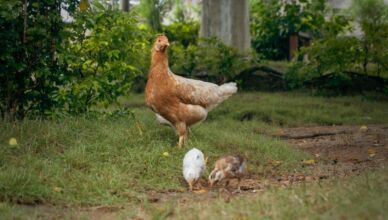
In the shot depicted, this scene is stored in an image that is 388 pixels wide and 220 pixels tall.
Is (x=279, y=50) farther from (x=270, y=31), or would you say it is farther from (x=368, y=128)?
(x=368, y=128)

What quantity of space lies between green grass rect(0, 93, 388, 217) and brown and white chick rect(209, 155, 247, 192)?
0.31m

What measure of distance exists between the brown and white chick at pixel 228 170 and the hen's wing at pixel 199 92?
51.3 inches

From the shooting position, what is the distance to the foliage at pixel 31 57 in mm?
7578

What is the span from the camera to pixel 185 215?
4.77m

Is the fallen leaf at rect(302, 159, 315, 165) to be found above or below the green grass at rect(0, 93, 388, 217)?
below

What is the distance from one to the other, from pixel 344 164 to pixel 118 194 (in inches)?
107

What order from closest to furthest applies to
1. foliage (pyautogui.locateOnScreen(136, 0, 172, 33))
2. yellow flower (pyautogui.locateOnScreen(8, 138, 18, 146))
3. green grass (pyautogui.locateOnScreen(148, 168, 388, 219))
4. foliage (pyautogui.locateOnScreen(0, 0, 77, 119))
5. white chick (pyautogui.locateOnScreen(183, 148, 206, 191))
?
green grass (pyautogui.locateOnScreen(148, 168, 388, 219)) < white chick (pyautogui.locateOnScreen(183, 148, 206, 191)) < yellow flower (pyautogui.locateOnScreen(8, 138, 18, 146)) < foliage (pyautogui.locateOnScreen(0, 0, 77, 119)) < foliage (pyautogui.locateOnScreen(136, 0, 172, 33))

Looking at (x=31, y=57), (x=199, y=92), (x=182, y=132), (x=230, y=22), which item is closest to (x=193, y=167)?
(x=182, y=132)

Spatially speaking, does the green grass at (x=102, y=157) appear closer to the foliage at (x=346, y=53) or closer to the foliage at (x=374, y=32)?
the foliage at (x=346, y=53)

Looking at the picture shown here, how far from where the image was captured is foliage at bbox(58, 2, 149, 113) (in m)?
8.09

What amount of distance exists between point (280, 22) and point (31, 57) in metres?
9.64

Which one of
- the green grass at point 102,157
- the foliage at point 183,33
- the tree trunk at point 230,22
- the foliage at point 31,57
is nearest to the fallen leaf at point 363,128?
the green grass at point 102,157

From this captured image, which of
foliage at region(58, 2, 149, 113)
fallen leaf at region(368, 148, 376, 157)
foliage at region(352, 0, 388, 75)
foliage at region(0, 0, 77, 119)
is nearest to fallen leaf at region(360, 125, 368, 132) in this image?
fallen leaf at region(368, 148, 376, 157)

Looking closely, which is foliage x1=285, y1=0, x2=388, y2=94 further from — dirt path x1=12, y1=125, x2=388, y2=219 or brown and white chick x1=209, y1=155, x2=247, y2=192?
brown and white chick x1=209, y1=155, x2=247, y2=192
